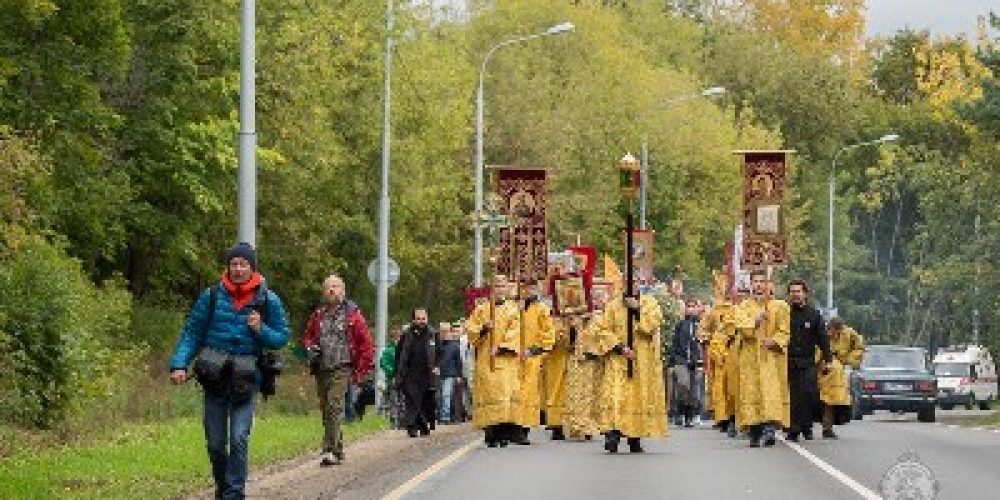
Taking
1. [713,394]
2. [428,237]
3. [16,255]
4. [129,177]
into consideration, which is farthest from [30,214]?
[428,237]

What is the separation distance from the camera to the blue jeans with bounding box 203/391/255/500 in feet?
62.0

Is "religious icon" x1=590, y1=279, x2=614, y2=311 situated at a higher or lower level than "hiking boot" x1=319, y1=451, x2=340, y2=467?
higher

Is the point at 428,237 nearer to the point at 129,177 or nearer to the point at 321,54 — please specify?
the point at 321,54

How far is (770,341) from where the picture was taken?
104ft

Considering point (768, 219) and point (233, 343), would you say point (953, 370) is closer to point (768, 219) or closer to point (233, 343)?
point (768, 219)

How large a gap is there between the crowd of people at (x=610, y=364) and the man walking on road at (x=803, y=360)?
0.04ft

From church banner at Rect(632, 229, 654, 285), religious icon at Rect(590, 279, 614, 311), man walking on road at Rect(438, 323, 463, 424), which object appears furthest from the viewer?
church banner at Rect(632, 229, 654, 285)

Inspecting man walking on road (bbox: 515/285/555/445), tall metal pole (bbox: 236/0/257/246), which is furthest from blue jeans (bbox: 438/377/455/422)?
tall metal pole (bbox: 236/0/257/246)

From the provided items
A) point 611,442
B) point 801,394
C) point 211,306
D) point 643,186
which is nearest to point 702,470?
point 611,442

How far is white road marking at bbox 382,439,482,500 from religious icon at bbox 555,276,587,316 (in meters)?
2.26

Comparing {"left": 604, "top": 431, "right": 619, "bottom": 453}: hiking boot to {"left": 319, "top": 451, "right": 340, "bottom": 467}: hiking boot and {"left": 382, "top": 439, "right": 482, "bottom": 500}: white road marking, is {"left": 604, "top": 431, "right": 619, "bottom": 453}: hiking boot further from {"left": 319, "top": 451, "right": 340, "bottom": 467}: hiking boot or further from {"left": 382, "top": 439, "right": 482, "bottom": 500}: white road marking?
{"left": 319, "top": 451, "right": 340, "bottom": 467}: hiking boot

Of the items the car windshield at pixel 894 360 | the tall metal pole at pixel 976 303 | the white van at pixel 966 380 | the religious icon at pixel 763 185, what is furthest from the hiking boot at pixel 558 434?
the tall metal pole at pixel 976 303

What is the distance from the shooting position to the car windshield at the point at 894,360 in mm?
54438

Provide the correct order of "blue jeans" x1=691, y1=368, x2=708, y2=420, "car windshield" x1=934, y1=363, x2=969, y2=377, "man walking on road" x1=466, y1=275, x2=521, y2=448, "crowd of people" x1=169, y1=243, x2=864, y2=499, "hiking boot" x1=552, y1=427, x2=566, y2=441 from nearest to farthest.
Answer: "crowd of people" x1=169, y1=243, x2=864, y2=499
"man walking on road" x1=466, y1=275, x2=521, y2=448
"hiking boot" x1=552, y1=427, x2=566, y2=441
"blue jeans" x1=691, y1=368, x2=708, y2=420
"car windshield" x1=934, y1=363, x2=969, y2=377
